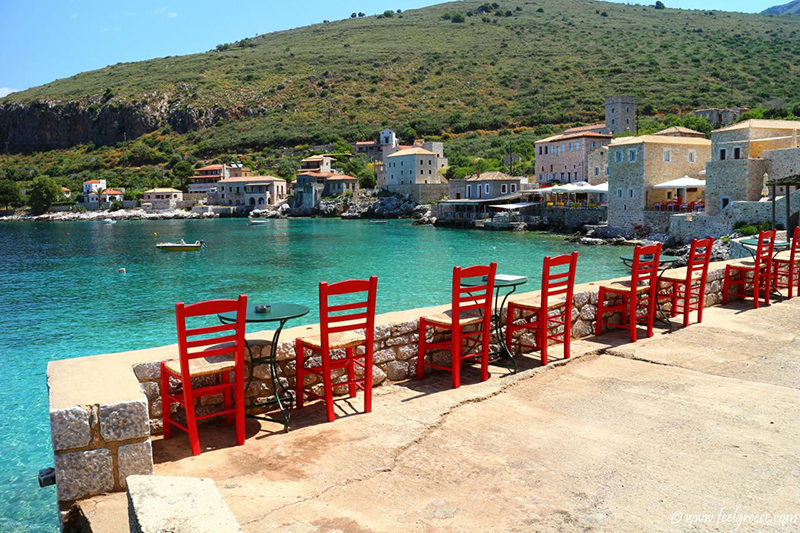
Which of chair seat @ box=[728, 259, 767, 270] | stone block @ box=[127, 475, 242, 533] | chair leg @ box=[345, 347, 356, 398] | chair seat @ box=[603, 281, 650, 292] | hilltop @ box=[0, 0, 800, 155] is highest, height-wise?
hilltop @ box=[0, 0, 800, 155]

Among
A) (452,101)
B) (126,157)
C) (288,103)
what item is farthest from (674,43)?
(126,157)

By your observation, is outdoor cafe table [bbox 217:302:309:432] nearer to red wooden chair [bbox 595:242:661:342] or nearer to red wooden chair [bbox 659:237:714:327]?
red wooden chair [bbox 595:242:661:342]

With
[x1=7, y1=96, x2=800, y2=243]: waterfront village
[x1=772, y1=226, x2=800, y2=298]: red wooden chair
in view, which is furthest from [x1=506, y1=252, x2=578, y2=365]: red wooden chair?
[x1=7, y1=96, x2=800, y2=243]: waterfront village

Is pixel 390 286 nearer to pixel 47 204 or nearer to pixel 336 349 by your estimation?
pixel 336 349

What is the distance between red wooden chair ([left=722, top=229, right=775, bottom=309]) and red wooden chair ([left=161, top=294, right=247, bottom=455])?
842cm

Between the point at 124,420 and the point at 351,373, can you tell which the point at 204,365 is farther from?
the point at 351,373

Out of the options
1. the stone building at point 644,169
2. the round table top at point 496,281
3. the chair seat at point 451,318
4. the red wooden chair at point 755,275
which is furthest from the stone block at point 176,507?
the stone building at point 644,169

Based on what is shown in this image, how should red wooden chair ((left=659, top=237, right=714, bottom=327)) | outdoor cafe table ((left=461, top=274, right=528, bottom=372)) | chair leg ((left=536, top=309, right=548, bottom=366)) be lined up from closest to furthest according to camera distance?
1. outdoor cafe table ((left=461, top=274, right=528, bottom=372))
2. chair leg ((left=536, top=309, right=548, bottom=366))
3. red wooden chair ((left=659, top=237, right=714, bottom=327))

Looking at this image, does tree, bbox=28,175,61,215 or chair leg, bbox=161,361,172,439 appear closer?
chair leg, bbox=161,361,172,439

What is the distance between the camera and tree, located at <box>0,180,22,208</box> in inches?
4070

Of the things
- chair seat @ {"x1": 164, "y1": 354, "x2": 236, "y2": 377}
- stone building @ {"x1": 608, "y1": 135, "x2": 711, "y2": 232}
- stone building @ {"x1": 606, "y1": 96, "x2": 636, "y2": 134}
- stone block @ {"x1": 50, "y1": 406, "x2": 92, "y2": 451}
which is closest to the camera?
stone block @ {"x1": 50, "y1": 406, "x2": 92, "y2": 451}

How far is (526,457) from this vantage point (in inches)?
171

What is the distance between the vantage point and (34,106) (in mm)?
140625

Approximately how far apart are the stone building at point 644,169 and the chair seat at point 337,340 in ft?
149
